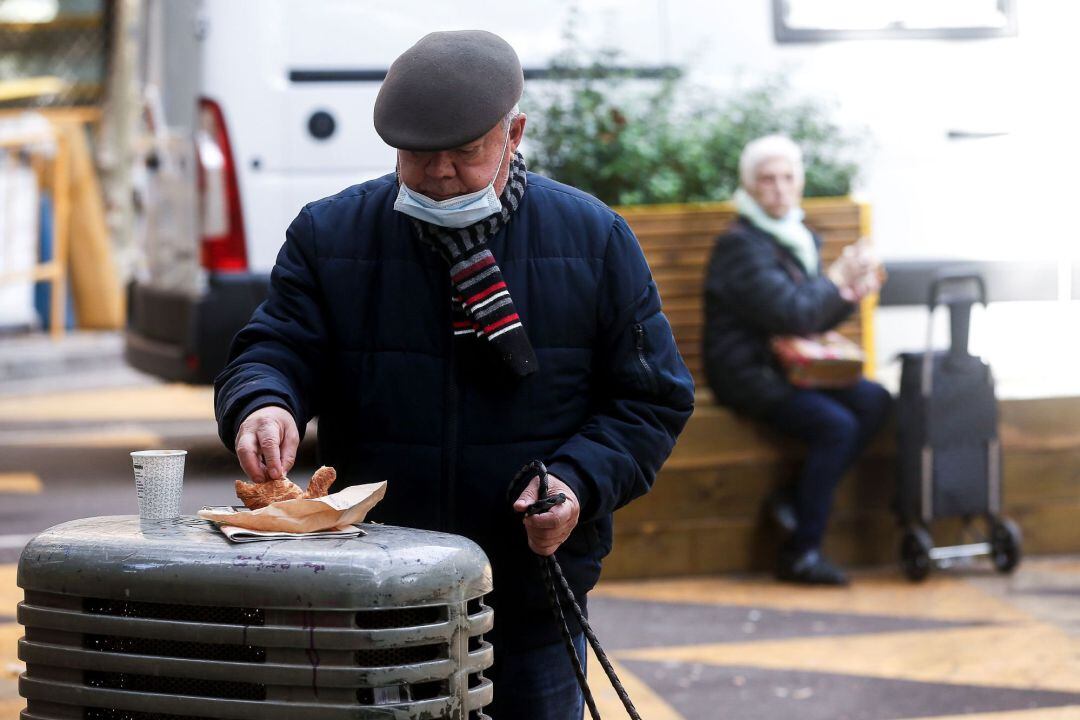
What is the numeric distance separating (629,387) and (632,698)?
257 cm

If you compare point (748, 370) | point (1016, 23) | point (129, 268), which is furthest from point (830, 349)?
point (129, 268)

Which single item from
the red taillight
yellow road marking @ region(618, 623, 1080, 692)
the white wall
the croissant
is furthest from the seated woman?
the croissant

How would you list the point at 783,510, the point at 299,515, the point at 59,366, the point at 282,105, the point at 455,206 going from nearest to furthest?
the point at 299,515 → the point at 455,206 → the point at 783,510 → the point at 282,105 → the point at 59,366

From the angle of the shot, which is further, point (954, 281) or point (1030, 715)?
point (954, 281)

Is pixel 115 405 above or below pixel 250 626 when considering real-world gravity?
below

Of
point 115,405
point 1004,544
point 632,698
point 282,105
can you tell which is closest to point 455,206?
point 632,698

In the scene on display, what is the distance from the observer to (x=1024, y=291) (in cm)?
821

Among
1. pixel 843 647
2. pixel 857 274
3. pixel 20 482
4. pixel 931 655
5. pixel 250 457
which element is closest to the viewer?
pixel 250 457

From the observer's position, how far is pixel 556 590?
109 inches

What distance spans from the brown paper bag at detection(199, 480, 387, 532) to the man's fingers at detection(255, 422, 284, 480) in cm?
18

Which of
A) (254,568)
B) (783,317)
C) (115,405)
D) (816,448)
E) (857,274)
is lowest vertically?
(115,405)

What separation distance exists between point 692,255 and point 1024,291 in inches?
83.1

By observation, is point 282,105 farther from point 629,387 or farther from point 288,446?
point 288,446

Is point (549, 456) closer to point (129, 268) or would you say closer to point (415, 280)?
point (415, 280)
